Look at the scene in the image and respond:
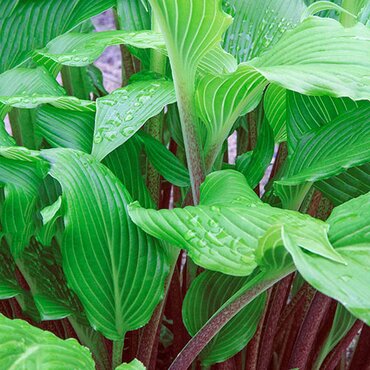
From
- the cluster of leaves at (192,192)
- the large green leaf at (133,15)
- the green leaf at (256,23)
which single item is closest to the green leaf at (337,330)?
the cluster of leaves at (192,192)

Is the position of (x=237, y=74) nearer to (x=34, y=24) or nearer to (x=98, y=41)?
(x=98, y=41)

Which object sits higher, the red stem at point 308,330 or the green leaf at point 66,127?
the green leaf at point 66,127

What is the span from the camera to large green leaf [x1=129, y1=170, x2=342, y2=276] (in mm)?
470

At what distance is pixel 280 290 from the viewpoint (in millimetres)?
781

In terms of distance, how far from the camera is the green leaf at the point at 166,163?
0.73m

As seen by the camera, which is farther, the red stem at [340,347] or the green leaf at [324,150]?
the red stem at [340,347]

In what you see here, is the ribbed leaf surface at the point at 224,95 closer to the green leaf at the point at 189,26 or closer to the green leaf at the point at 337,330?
the green leaf at the point at 189,26

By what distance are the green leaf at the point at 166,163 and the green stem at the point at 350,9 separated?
26 centimetres

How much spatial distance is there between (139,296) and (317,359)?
0.31 metres

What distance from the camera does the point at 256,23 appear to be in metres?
0.79

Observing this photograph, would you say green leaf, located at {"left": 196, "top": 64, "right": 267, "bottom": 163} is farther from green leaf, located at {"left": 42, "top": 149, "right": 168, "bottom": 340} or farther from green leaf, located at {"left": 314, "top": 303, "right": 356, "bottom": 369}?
green leaf, located at {"left": 314, "top": 303, "right": 356, "bottom": 369}

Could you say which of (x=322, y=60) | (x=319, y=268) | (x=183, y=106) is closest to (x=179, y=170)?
(x=183, y=106)

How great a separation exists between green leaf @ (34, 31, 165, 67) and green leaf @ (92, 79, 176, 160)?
0.04m

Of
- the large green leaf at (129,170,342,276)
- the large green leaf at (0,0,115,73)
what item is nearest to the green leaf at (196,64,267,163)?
the large green leaf at (129,170,342,276)
